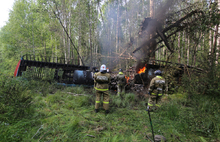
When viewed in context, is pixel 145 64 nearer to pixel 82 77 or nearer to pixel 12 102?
pixel 82 77

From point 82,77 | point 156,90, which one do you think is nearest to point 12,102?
point 156,90

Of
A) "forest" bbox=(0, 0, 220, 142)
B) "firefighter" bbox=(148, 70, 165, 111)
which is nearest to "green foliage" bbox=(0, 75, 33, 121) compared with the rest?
"forest" bbox=(0, 0, 220, 142)

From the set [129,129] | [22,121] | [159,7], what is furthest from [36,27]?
[129,129]

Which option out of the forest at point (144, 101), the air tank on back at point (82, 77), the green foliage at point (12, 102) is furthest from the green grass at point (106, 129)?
the air tank on back at point (82, 77)

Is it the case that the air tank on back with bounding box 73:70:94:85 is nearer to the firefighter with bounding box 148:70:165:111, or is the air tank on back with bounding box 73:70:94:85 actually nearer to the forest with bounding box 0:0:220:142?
the forest with bounding box 0:0:220:142

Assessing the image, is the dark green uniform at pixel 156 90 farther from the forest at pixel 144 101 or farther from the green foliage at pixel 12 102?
the green foliage at pixel 12 102

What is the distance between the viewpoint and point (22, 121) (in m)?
2.74

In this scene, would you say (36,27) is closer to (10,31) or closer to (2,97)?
(10,31)

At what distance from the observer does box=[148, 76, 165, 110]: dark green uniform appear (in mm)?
4867

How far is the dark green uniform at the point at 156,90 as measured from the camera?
4.87 meters

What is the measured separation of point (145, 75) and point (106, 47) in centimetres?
1405

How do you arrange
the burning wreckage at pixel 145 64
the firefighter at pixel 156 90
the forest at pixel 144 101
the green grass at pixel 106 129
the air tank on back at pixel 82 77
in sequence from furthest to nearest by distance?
the air tank on back at pixel 82 77 < the burning wreckage at pixel 145 64 < the firefighter at pixel 156 90 < the forest at pixel 144 101 < the green grass at pixel 106 129

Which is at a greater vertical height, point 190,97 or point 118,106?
point 190,97

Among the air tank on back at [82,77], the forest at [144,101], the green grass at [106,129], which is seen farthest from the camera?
the air tank on back at [82,77]
